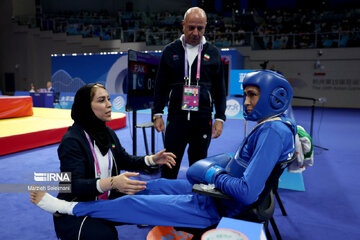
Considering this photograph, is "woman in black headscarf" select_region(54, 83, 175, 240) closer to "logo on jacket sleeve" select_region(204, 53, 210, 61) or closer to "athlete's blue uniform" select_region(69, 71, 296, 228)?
"athlete's blue uniform" select_region(69, 71, 296, 228)

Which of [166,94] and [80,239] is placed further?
[166,94]

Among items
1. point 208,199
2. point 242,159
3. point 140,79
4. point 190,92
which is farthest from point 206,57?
point 140,79

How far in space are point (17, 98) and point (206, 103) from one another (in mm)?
6257

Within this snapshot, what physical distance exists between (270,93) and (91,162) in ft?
3.41

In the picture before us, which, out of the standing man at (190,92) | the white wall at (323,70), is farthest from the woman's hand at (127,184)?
the white wall at (323,70)

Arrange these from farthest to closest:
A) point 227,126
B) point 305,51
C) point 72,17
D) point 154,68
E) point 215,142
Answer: point 72,17, point 305,51, point 227,126, point 215,142, point 154,68

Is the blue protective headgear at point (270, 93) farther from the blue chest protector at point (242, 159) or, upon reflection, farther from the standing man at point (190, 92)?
the standing man at point (190, 92)

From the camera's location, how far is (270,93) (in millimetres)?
1402

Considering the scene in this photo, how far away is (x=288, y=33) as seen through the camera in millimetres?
14961

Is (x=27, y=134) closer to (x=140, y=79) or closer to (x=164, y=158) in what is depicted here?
(x=140, y=79)

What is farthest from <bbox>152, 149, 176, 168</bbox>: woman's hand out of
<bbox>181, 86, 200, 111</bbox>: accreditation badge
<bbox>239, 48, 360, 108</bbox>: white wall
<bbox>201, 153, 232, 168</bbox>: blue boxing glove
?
<bbox>239, 48, 360, 108</bbox>: white wall

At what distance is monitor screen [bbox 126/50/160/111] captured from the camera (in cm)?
326

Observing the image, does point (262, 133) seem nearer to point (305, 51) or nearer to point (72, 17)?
point (305, 51)

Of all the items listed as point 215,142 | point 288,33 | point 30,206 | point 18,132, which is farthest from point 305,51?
point 30,206
